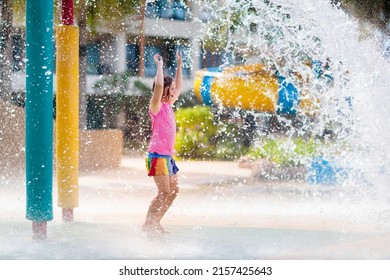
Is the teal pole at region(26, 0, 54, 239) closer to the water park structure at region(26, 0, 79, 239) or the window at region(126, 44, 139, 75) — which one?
the water park structure at region(26, 0, 79, 239)

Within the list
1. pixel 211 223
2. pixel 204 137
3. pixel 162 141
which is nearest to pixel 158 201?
pixel 162 141

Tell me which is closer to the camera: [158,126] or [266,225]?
[158,126]

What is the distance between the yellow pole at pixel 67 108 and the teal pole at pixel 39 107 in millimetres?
363

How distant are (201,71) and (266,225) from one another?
10.5ft

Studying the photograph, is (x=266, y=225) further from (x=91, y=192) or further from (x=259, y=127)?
(x=259, y=127)

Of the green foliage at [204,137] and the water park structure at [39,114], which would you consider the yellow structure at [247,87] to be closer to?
the green foliage at [204,137]

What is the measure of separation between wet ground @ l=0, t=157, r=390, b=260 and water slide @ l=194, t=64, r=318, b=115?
0.87 metres

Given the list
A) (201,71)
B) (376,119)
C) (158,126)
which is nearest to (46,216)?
(158,126)

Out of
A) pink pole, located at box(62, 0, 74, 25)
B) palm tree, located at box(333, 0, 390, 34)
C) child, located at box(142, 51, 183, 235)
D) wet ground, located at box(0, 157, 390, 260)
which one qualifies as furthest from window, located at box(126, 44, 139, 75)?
child, located at box(142, 51, 183, 235)

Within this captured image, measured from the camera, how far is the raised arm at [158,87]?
14.3 feet

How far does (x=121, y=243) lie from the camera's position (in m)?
4.64

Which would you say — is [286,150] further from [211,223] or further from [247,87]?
[211,223]

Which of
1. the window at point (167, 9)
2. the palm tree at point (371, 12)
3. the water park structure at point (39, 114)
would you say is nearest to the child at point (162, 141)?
the water park structure at point (39, 114)

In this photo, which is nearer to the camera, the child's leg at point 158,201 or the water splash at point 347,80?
the child's leg at point 158,201
